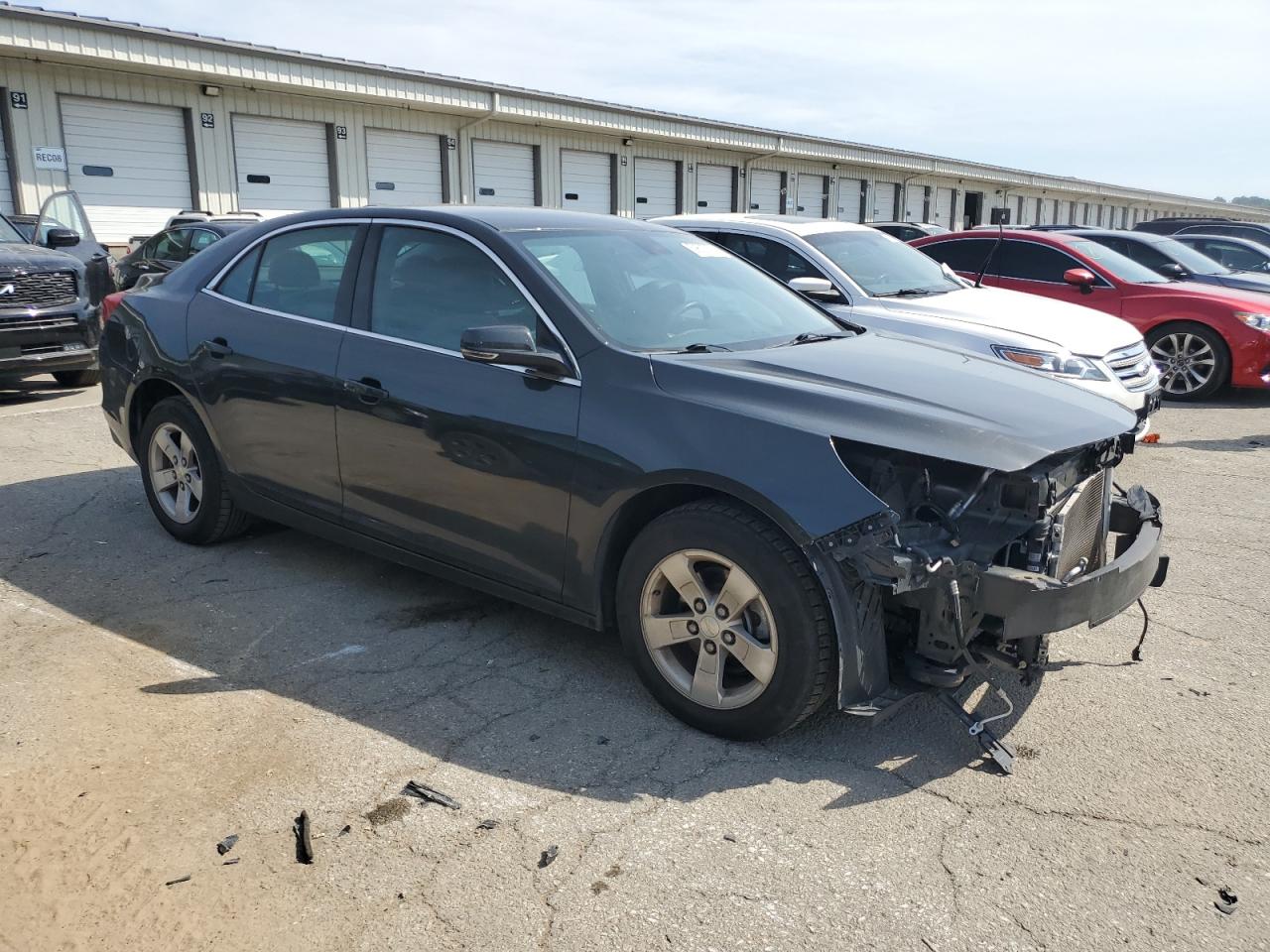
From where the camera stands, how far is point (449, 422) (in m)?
3.85

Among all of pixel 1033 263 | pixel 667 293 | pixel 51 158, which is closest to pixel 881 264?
pixel 1033 263

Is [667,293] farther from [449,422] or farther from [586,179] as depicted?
[586,179]

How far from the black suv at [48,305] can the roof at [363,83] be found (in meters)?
7.02

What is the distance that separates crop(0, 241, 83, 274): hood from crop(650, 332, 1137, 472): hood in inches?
311

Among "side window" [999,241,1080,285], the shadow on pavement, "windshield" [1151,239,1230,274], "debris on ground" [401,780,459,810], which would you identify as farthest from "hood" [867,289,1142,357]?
"debris on ground" [401,780,459,810]

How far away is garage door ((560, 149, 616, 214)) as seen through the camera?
2498 centimetres

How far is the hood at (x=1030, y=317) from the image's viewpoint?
7.38 meters

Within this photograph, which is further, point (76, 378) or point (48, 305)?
point (76, 378)

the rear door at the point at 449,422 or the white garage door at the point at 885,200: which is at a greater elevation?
the white garage door at the point at 885,200

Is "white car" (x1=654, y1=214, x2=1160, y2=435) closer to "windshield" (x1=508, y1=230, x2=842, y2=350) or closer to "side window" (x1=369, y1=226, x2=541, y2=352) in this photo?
"windshield" (x1=508, y1=230, x2=842, y2=350)

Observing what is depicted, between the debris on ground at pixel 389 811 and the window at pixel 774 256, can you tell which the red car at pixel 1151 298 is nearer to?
the window at pixel 774 256

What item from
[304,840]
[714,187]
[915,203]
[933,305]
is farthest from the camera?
[915,203]

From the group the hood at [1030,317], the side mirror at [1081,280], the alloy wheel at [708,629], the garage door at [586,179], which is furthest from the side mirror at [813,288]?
the garage door at [586,179]

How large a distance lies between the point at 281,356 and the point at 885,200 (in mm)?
36737
